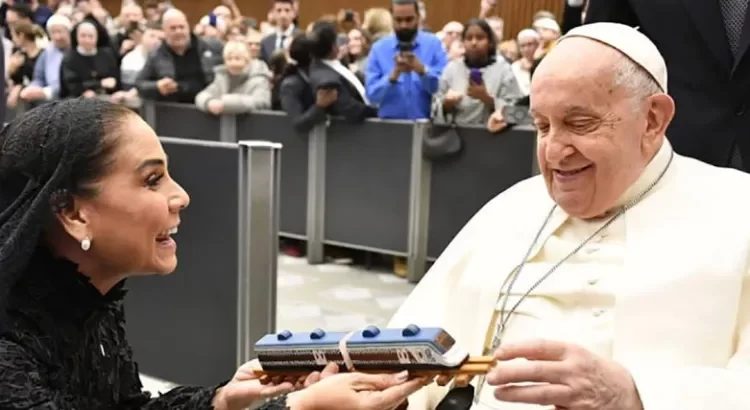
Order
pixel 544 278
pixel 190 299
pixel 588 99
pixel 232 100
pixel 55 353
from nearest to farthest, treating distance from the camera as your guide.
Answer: pixel 55 353 → pixel 588 99 → pixel 544 278 → pixel 190 299 → pixel 232 100

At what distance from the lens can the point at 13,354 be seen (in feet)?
5.63

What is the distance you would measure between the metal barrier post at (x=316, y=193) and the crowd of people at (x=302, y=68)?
13 centimetres

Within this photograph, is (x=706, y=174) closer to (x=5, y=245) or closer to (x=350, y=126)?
(x=5, y=245)

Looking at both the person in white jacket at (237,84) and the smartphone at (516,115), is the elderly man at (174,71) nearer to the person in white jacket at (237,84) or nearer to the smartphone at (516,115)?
the person in white jacket at (237,84)

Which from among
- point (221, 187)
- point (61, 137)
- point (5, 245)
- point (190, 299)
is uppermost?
point (61, 137)

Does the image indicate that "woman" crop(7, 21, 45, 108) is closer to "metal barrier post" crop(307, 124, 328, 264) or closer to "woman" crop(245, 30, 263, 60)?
"woman" crop(245, 30, 263, 60)

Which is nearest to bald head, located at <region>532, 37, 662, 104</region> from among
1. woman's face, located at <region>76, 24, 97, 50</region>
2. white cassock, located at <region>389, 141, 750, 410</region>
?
white cassock, located at <region>389, 141, 750, 410</region>

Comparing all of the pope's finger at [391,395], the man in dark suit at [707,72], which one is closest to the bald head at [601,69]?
the man in dark suit at [707,72]

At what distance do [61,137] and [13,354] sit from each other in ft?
1.41

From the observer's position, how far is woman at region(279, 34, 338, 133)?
6930mm

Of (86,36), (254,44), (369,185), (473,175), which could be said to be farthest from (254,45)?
(473,175)

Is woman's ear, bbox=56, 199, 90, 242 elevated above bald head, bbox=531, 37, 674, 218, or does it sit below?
below

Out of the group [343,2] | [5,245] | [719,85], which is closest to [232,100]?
[719,85]

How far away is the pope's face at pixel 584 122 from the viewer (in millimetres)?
2043
